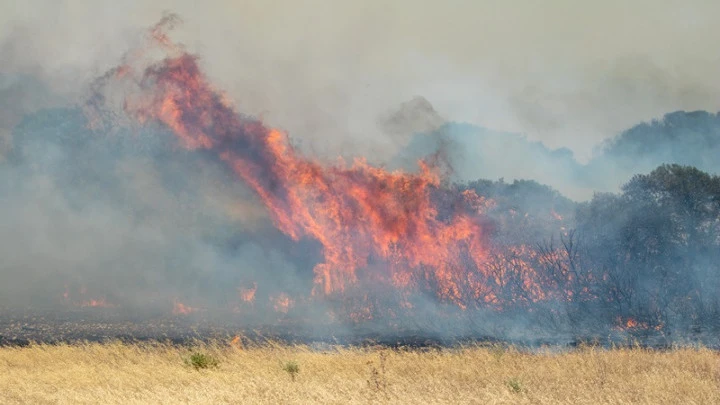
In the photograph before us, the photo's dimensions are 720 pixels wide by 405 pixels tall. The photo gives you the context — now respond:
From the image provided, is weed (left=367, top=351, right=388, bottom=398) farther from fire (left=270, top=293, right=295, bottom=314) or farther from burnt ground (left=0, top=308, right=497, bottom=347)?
fire (left=270, top=293, right=295, bottom=314)

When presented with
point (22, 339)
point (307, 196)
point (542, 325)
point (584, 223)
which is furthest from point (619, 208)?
point (22, 339)

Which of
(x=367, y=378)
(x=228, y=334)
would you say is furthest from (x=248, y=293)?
(x=367, y=378)

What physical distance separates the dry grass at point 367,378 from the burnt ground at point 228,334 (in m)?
6.46

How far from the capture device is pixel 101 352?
113 feet

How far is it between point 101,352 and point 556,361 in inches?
845

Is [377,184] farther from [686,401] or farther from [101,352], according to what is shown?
[686,401]

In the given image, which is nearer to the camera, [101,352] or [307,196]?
[101,352]

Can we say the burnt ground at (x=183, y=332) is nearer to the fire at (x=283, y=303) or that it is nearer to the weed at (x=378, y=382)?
the fire at (x=283, y=303)

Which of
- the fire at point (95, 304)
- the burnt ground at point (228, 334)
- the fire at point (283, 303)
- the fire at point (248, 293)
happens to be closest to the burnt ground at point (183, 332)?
the burnt ground at point (228, 334)

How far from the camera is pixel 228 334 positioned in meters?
45.4

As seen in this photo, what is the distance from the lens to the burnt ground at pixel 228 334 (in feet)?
126

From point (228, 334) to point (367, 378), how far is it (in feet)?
70.0

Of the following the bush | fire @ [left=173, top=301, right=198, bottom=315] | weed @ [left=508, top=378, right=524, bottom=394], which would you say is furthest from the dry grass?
fire @ [left=173, top=301, right=198, bottom=315]

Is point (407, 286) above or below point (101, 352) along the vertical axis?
above
